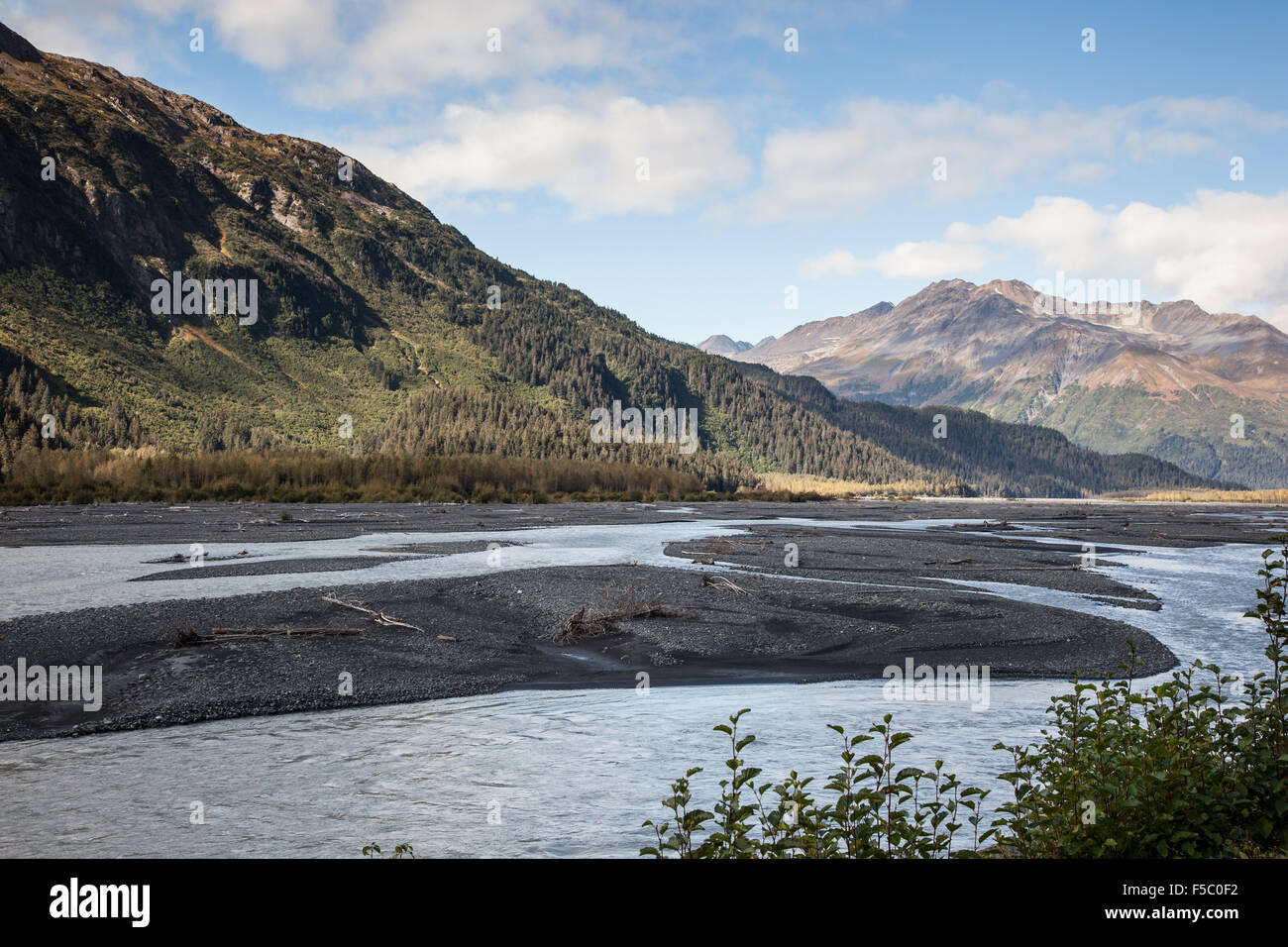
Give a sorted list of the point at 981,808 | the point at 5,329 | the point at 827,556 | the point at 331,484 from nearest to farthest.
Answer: the point at 981,808 → the point at 827,556 → the point at 331,484 → the point at 5,329

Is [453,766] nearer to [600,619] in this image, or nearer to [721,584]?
[600,619]

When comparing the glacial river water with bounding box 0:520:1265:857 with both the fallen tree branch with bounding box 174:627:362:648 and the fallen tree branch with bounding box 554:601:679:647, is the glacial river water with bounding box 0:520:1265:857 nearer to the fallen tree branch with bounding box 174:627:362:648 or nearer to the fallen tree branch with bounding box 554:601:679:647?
the fallen tree branch with bounding box 554:601:679:647

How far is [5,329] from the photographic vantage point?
173125 millimetres

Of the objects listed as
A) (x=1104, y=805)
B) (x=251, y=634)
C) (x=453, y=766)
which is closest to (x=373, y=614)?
(x=251, y=634)

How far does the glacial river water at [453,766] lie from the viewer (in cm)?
1058

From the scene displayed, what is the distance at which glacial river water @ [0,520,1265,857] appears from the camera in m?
10.6

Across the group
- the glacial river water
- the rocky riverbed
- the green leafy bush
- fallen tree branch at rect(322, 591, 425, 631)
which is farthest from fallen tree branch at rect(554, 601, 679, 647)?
the green leafy bush

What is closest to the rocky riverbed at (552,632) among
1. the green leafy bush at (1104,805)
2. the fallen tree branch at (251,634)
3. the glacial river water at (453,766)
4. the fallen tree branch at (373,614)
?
the fallen tree branch at (373,614)

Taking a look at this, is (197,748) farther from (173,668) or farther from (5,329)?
(5,329)

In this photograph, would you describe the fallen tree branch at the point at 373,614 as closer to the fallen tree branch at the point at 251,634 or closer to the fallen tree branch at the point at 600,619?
the fallen tree branch at the point at 251,634

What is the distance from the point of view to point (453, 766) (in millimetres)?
13695

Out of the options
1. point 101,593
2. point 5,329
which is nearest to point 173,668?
point 101,593

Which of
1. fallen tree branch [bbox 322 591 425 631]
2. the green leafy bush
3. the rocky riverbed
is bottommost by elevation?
the rocky riverbed
